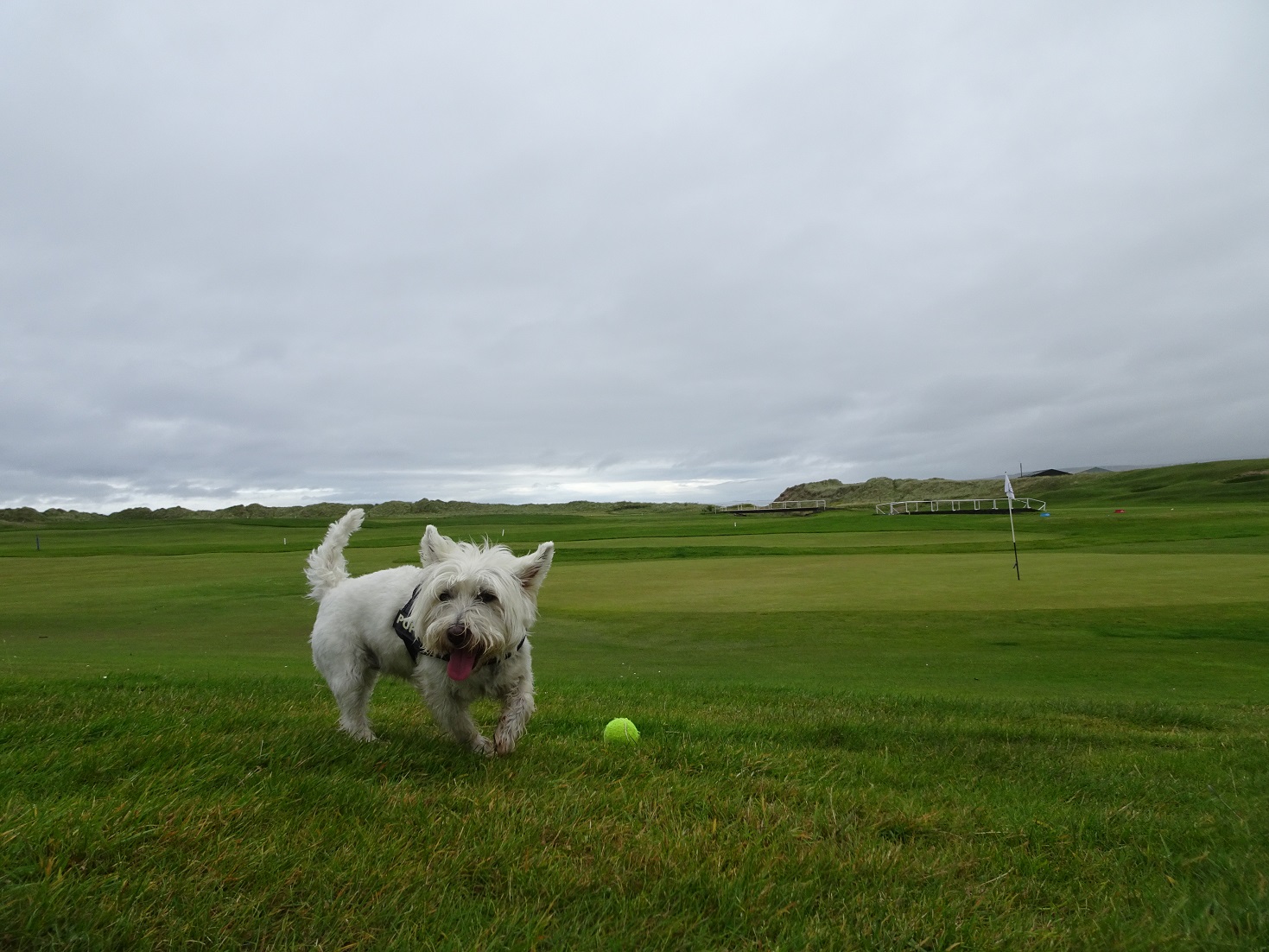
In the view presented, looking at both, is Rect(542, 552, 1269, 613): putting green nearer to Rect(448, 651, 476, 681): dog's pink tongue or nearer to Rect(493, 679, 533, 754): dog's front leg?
Rect(493, 679, 533, 754): dog's front leg

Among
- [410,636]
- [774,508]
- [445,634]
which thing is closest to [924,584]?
[410,636]

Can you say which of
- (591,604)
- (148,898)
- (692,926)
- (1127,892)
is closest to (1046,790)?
(1127,892)

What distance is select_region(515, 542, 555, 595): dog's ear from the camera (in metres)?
5.33

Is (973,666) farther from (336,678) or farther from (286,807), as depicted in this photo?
(286,807)

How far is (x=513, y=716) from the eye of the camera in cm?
509

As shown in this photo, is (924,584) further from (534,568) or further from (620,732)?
→ (534,568)

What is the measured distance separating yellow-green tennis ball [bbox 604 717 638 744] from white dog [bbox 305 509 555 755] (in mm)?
959

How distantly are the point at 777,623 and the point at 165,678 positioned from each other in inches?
449

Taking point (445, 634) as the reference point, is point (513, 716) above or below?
below

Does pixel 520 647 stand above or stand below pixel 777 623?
above

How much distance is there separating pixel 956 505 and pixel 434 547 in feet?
296

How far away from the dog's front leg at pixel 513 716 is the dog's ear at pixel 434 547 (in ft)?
3.58

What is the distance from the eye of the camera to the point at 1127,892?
10.1ft

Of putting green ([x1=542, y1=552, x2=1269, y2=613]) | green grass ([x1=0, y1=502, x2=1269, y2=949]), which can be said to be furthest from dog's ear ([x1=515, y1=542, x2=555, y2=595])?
putting green ([x1=542, y1=552, x2=1269, y2=613])
